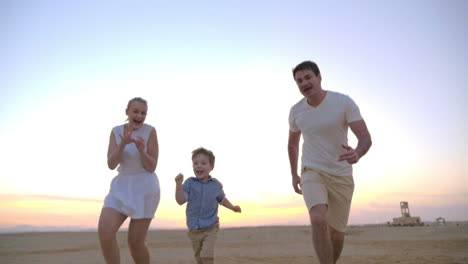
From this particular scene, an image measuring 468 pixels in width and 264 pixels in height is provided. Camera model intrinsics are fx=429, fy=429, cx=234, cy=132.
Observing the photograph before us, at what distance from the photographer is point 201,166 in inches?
234

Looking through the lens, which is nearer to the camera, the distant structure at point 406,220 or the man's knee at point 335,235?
the man's knee at point 335,235

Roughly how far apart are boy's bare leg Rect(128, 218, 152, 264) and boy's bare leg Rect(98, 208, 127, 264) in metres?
0.19

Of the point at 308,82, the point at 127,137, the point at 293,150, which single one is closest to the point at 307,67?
the point at 308,82

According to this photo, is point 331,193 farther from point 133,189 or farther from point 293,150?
point 133,189

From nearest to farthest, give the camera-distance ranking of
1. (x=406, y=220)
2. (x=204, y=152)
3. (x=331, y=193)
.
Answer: (x=331, y=193) → (x=204, y=152) → (x=406, y=220)

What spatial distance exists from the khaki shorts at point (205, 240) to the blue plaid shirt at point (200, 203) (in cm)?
8

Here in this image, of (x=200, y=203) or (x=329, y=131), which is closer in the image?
(x=329, y=131)

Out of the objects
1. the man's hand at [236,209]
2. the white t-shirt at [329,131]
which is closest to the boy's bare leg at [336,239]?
the white t-shirt at [329,131]

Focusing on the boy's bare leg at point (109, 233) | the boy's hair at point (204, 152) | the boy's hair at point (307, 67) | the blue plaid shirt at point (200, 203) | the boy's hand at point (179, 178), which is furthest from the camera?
the boy's hair at point (204, 152)

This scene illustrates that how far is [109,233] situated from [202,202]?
1435 millimetres

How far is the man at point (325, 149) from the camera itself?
478cm

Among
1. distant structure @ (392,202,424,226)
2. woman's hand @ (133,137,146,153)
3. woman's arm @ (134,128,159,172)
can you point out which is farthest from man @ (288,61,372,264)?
distant structure @ (392,202,424,226)

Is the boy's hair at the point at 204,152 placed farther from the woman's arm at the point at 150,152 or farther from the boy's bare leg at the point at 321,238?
the boy's bare leg at the point at 321,238

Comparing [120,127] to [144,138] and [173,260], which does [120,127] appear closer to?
[144,138]
